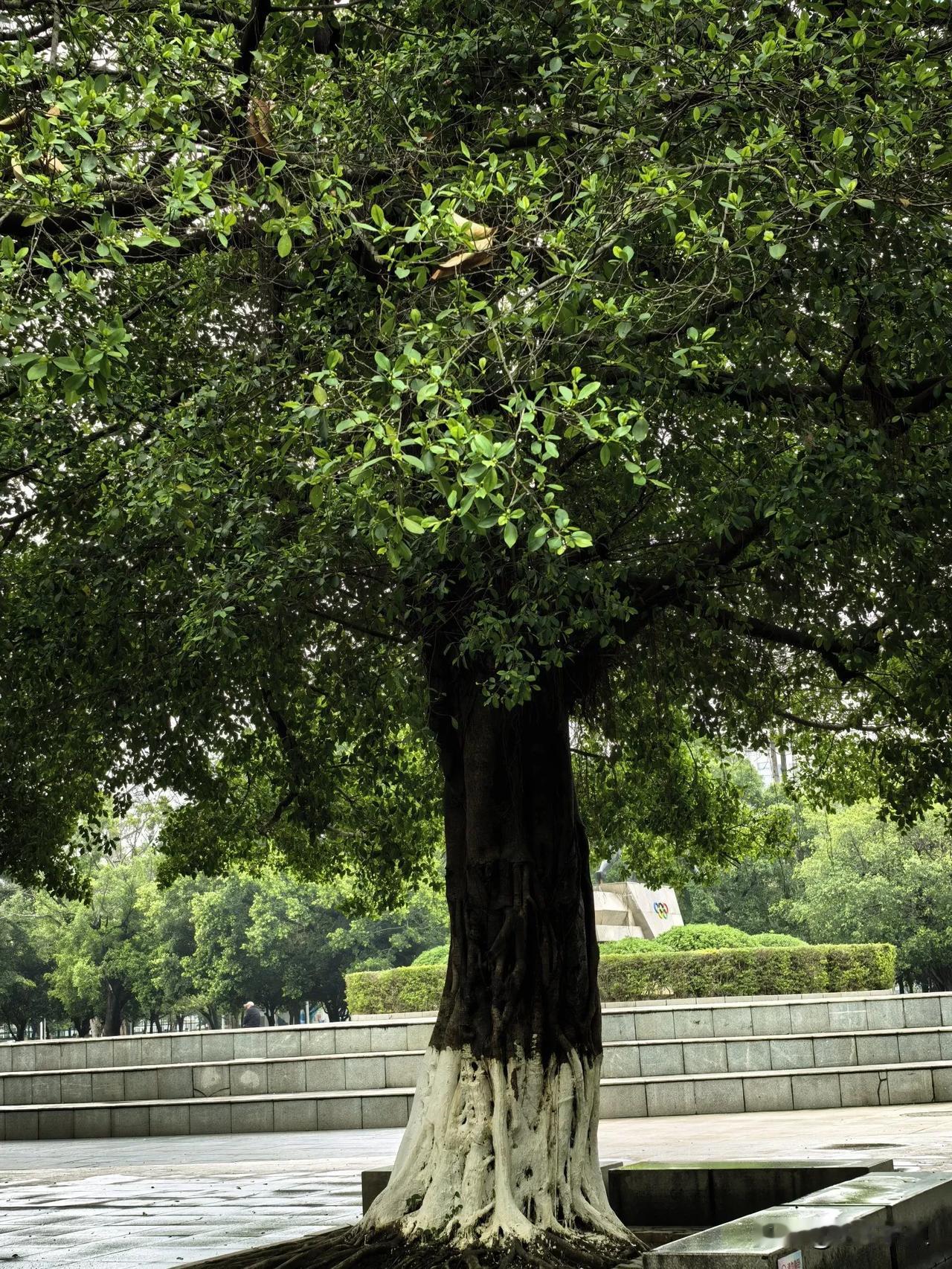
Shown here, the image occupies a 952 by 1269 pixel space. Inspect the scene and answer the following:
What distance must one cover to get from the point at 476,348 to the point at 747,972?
71.7 feet

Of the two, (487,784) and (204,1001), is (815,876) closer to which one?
(204,1001)

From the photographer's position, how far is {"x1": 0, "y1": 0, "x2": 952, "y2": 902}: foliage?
5656mm

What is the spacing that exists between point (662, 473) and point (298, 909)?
161ft

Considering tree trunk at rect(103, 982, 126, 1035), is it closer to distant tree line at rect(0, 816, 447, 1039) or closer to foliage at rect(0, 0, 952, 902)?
distant tree line at rect(0, 816, 447, 1039)

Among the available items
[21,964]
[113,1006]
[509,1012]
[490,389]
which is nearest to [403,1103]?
[509,1012]

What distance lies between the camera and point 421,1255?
6793 mm

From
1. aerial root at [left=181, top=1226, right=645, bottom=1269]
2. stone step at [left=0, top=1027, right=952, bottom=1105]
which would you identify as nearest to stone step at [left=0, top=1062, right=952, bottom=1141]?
stone step at [left=0, top=1027, right=952, bottom=1105]

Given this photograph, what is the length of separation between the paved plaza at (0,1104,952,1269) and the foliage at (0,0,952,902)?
11.5 feet

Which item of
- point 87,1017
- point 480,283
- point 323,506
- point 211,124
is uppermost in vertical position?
point 211,124

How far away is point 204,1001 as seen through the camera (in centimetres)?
5772

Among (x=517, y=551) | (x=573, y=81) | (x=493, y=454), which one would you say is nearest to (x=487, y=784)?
(x=517, y=551)

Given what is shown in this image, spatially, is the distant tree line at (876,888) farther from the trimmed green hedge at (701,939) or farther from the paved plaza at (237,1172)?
the paved plaza at (237,1172)

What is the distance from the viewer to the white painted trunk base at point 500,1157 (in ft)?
22.7

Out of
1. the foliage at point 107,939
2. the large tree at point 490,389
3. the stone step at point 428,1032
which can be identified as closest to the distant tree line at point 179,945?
the foliage at point 107,939
